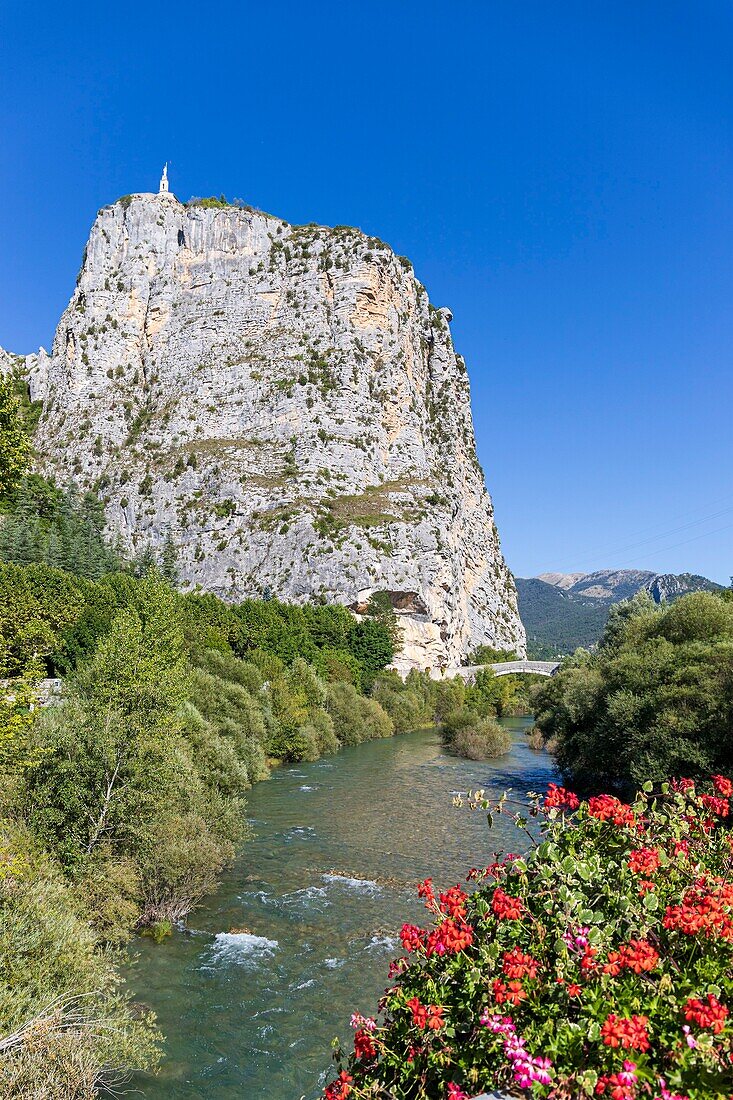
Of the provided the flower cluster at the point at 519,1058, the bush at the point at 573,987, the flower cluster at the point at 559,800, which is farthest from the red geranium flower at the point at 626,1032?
the flower cluster at the point at 559,800

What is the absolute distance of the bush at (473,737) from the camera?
52125mm

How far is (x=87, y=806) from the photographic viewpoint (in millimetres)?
17391

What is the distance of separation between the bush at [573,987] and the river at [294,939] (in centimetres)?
964

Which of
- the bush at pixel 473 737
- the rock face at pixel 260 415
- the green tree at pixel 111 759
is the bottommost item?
the bush at pixel 473 737

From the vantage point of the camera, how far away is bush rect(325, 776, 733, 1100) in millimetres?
3617

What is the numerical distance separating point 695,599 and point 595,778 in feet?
37.3

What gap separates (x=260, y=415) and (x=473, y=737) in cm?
6526

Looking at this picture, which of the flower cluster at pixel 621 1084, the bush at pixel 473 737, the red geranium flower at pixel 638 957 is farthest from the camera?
the bush at pixel 473 737

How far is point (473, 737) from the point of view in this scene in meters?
52.9

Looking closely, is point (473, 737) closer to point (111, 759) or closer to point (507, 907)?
point (111, 759)

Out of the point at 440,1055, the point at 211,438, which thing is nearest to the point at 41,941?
the point at 440,1055

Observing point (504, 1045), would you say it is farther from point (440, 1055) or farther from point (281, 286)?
point (281, 286)

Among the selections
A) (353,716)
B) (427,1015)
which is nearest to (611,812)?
(427,1015)

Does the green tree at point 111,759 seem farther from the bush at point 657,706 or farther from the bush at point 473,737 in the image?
the bush at point 473,737
